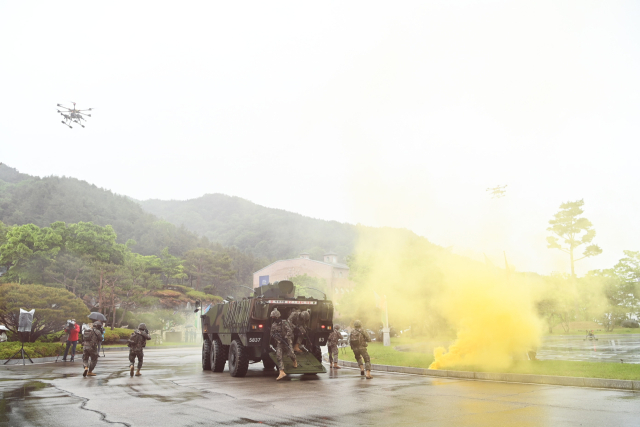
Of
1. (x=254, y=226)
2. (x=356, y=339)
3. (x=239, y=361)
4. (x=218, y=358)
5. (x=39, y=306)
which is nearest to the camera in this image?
(x=239, y=361)

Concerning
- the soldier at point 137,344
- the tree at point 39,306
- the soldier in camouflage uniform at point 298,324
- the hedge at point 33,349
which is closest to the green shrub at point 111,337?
the tree at point 39,306

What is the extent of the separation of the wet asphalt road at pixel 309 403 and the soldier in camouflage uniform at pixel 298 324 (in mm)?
1386

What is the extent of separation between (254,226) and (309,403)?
15609cm

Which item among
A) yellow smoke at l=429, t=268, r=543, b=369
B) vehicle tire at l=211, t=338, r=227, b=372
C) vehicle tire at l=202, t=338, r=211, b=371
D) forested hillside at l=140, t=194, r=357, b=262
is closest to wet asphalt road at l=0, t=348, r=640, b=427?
yellow smoke at l=429, t=268, r=543, b=369

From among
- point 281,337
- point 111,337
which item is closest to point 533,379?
point 281,337

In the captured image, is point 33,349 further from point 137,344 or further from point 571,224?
point 571,224

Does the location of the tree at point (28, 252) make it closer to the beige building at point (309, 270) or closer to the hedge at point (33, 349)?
the beige building at point (309, 270)

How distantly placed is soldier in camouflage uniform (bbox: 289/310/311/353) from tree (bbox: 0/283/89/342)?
17.1m

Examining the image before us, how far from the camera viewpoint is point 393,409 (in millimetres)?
8766

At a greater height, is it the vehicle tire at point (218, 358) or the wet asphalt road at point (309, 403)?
the vehicle tire at point (218, 358)

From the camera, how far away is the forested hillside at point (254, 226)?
143375 millimetres

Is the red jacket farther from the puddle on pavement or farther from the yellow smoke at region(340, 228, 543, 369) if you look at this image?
the yellow smoke at region(340, 228, 543, 369)

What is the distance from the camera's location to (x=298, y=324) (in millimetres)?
14805

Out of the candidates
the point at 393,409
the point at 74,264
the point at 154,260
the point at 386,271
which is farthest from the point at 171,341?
the point at 393,409
